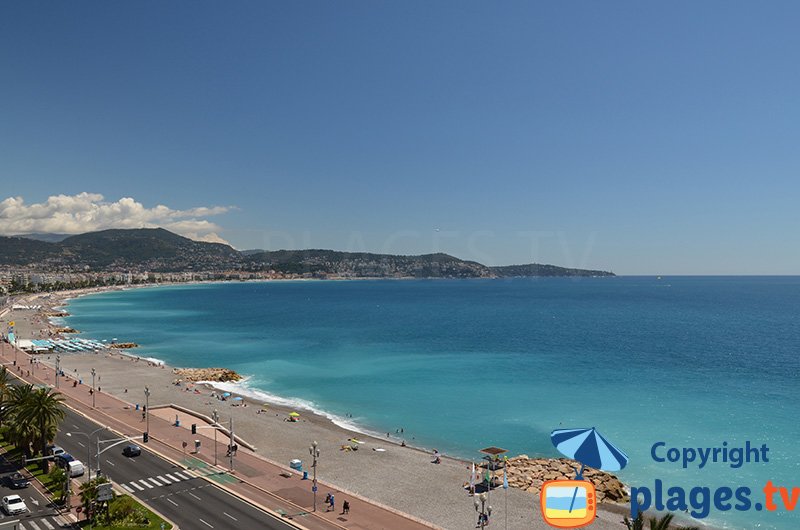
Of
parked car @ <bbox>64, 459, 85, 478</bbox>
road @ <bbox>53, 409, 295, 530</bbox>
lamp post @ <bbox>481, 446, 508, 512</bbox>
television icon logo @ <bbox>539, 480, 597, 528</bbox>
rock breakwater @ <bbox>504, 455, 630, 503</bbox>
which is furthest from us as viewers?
lamp post @ <bbox>481, 446, 508, 512</bbox>

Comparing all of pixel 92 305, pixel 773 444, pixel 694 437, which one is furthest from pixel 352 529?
pixel 92 305

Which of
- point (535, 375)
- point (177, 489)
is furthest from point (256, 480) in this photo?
point (535, 375)

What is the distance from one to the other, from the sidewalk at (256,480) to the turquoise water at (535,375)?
52.3ft

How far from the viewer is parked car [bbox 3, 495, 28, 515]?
27.0 meters

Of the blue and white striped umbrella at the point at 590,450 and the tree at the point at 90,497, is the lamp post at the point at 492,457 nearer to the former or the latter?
the blue and white striped umbrella at the point at 590,450

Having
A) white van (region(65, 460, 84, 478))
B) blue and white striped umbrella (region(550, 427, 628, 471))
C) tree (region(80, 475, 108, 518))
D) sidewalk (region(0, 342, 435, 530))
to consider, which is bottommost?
sidewalk (region(0, 342, 435, 530))

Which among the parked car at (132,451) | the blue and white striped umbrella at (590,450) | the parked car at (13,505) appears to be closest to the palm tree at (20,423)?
the parked car at (132,451)

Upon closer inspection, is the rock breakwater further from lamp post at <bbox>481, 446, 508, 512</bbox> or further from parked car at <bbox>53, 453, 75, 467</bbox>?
parked car at <bbox>53, 453, 75, 467</bbox>

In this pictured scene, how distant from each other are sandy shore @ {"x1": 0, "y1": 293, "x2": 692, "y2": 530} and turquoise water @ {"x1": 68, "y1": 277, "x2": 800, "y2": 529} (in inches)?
210

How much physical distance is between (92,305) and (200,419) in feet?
577

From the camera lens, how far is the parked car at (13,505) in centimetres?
2698

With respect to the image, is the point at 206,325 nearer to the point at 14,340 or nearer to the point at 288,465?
the point at 14,340

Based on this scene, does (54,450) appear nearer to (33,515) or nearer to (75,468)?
(75,468)

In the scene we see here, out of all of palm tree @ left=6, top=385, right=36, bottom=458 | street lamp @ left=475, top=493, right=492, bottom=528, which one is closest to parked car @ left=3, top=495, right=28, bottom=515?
palm tree @ left=6, top=385, right=36, bottom=458
